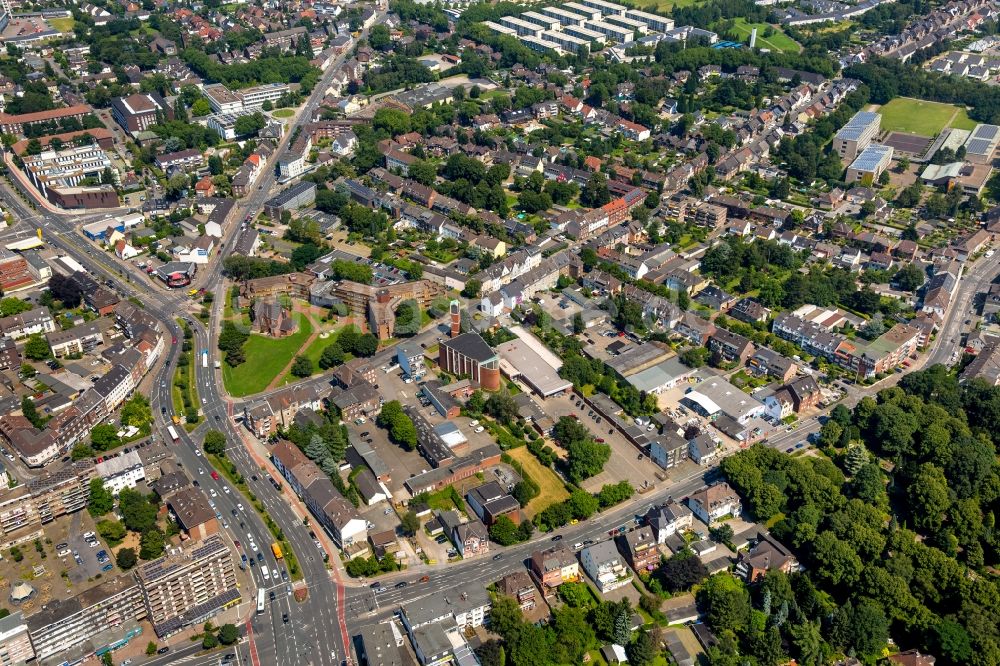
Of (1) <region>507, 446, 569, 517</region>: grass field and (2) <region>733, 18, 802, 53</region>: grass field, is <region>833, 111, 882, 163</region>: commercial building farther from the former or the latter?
(1) <region>507, 446, 569, 517</region>: grass field

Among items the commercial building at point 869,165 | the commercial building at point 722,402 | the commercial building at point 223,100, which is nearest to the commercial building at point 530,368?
the commercial building at point 722,402

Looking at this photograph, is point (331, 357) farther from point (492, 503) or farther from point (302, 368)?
point (492, 503)

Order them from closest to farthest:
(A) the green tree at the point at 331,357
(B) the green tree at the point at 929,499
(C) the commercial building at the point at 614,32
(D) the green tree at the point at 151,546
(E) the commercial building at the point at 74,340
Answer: (D) the green tree at the point at 151,546 → (B) the green tree at the point at 929,499 → (A) the green tree at the point at 331,357 → (E) the commercial building at the point at 74,340 → (C) the commercial building at the point at 614,32

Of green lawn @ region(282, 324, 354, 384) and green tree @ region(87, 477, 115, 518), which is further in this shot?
green lawn @ region(282, 324, 354, 384)

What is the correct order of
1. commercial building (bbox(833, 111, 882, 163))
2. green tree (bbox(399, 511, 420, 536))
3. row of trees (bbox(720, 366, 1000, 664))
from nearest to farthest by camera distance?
row of trees (bbox(720, 366, 1000, 664))
green tree (bbox(399, 511, 420, 536))
commercial building (bbox(833, 111, 882, 163))

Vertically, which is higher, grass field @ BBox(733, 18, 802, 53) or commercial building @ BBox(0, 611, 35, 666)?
commercial building @ BBox(0, 611, 35, 666)

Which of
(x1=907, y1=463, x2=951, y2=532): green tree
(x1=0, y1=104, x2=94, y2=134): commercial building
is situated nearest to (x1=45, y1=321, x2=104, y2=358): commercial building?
(x1=0, y1=104, x2=94, y2=134): commercial building

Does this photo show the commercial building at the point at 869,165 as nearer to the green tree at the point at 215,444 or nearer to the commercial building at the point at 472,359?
the commercial building at the point at 472,359
